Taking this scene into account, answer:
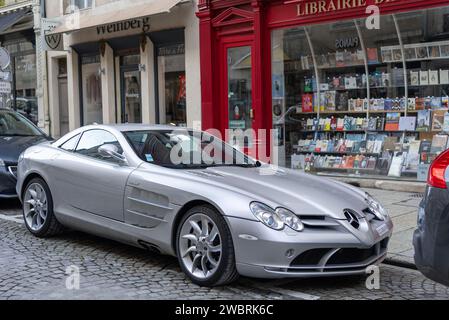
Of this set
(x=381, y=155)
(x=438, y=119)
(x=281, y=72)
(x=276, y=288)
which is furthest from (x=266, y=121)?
(x=276, y=288)

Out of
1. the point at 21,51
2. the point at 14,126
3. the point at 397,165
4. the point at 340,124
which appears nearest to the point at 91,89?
the point at 21,51

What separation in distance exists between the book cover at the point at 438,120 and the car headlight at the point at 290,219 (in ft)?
19.8

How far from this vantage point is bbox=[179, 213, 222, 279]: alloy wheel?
500 cm

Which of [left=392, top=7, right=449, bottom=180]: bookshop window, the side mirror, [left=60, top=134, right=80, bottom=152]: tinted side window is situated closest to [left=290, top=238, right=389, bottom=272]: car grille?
the side mirror

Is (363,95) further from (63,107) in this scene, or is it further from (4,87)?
(63,107)

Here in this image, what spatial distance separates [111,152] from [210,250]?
1.66 metres

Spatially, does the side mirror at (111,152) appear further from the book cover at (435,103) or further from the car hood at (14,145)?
the book cover at (435,103)

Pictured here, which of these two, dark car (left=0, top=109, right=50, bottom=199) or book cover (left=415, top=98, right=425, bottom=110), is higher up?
book cover (left=415, top=98, right=425, bottom=110)

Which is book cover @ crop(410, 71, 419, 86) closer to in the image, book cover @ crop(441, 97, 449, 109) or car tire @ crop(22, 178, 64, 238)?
book cover @ crop(441, 97, 449, 109)

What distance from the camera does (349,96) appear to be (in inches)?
437

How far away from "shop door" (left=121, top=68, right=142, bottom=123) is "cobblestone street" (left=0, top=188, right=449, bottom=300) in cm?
874

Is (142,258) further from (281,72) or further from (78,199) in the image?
(281,72)

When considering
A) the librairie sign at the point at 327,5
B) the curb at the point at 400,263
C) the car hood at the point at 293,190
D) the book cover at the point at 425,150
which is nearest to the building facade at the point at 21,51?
the librairie sign at the point at 327,5

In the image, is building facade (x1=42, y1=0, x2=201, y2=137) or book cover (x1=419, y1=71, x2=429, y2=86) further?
building facade (x1=42, y1=0, x2=201, y2=137)
